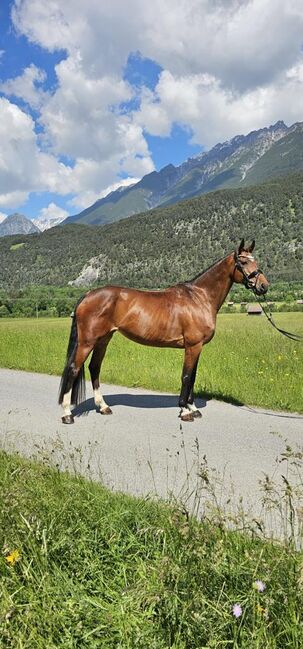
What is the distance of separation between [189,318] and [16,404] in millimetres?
3576

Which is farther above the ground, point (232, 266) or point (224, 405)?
point (232, 266)

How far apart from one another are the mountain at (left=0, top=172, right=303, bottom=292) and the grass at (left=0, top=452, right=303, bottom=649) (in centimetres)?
12870

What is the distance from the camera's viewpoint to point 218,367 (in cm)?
1005

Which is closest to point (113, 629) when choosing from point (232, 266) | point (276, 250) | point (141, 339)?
point (141, 339)

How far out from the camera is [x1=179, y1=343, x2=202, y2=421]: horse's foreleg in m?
6.89

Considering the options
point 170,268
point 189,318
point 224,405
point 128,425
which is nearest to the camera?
point 128,425

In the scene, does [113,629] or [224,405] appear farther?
[224,405]

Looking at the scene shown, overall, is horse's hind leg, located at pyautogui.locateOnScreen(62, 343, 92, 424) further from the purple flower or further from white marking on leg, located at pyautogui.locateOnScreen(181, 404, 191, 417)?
the purple flower

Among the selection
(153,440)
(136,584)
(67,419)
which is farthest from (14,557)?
(67,419)

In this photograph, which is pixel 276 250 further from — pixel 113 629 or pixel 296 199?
pixel 113 629

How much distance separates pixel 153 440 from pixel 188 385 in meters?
1.45

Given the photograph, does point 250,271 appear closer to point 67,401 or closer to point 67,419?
point 67,401

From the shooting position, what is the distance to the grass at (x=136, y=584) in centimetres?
222

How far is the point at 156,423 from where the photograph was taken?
6.72 meters
